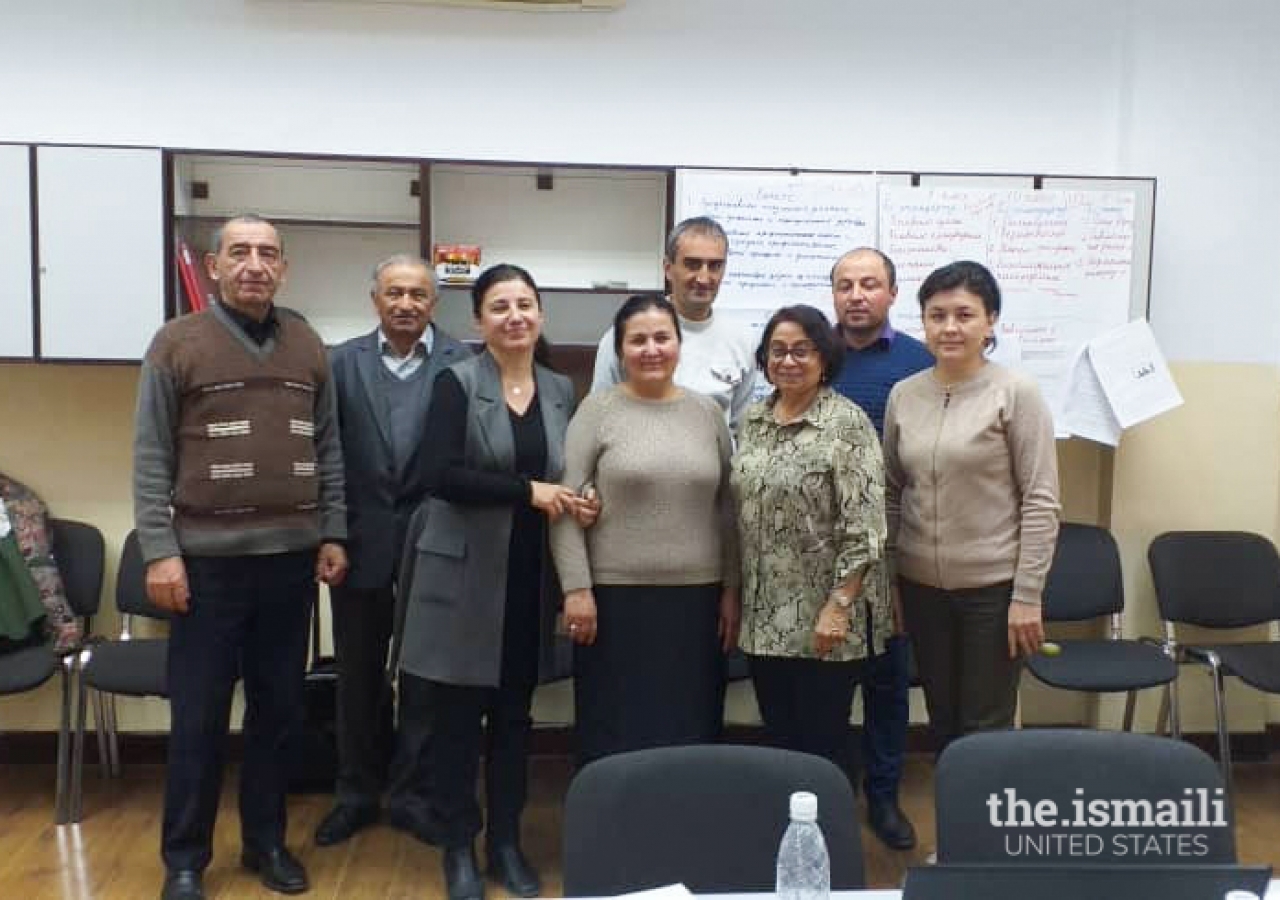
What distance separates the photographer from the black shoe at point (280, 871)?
255 cm

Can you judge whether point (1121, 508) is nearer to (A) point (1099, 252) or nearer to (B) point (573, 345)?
(A) point (1099, 252)

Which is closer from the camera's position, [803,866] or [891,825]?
[803,866]

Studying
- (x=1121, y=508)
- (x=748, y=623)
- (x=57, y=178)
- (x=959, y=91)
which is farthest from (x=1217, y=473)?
(x=57, y=178)

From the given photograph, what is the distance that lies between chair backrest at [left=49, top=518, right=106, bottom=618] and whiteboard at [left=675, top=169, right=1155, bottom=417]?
85.1 inches

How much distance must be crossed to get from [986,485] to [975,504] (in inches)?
1.9

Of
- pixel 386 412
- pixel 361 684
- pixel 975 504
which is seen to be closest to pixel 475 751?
pixel 361 684

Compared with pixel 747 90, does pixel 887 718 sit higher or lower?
lower

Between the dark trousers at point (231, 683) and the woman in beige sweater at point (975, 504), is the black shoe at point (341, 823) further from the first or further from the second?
the woman in beige sweater at point (975, 504)

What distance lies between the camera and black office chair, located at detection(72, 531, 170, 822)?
288cm

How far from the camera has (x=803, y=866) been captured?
1.17 m

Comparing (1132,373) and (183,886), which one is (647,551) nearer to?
(183,886)

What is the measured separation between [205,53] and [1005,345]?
2.75 meters

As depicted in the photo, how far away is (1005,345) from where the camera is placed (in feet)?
10.8

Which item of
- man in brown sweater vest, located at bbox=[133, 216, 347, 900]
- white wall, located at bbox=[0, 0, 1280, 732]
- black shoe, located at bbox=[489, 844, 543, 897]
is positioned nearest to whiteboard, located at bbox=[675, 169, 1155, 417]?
white wall, located at bbox=[0, 0, 1280, 732]
